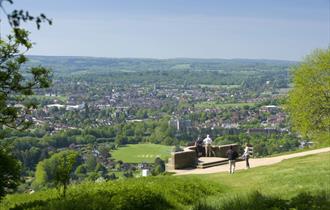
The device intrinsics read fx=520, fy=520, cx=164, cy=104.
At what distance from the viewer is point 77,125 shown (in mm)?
128750

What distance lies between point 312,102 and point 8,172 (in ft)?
82.7

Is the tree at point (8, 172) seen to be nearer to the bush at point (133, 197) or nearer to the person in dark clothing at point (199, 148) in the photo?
the bush at point (133, 197)

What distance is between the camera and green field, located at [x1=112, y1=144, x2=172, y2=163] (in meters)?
81.3

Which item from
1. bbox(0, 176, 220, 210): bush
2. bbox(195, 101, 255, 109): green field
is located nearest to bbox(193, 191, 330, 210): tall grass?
bbox(0, 176, 220, 210): bush

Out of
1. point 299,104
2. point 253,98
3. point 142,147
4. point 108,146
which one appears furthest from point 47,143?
point 253,98

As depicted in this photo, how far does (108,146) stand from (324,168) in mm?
77334

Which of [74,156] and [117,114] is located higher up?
[74,156]

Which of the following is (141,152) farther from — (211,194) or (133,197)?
(133,197)

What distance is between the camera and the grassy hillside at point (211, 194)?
10750 millimetres

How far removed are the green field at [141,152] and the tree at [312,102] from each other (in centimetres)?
4086

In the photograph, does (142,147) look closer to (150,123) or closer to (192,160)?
(150,123)

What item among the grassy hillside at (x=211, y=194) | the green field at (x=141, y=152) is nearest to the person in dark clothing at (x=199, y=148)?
the grassy hillside at (x=211, y=194)

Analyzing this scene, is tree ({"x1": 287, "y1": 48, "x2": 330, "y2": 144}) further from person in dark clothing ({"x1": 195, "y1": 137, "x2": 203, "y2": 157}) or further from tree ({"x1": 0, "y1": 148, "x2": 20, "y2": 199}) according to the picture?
tree ({"x1": 0, "y1": 148, "x2": 20, "y2": 199})

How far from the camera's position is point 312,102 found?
117 ft
